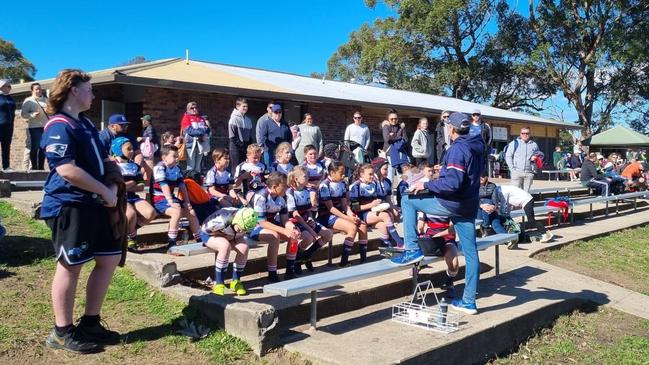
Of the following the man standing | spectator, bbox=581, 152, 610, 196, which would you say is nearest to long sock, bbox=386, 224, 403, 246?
the man standing

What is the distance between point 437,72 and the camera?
3644cm

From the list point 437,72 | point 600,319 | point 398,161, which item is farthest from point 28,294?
point 437,72

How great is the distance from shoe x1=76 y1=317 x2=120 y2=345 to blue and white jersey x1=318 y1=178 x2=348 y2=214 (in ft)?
10.1

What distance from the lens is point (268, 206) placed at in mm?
5828

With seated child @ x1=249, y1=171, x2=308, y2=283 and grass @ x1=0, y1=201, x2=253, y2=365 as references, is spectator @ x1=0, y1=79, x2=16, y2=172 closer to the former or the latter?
grass @ x1=0, y1=201, x2=253, y2=365

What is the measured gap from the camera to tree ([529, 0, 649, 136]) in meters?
30.5

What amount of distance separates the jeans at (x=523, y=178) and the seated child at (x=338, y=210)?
5.74m

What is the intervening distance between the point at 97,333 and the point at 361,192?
3.82 meters

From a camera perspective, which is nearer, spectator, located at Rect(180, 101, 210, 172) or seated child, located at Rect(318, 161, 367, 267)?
seated child, located at Rect(318, 161, 367, 267)

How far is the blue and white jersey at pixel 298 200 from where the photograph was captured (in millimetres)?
6039

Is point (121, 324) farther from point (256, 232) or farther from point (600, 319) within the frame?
point (600, 319)

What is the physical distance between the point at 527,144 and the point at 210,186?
696 cm

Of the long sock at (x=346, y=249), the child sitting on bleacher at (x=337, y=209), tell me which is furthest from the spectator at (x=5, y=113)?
the long sock at (x=346, y=249)

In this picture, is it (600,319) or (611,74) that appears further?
(611,74)
